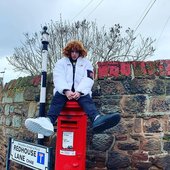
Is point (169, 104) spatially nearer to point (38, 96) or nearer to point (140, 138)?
point (140, 138)

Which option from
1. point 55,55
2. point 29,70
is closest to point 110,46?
point 55,55

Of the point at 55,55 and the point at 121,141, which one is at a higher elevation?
the point at 55,55

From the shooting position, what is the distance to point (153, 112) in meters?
4.32

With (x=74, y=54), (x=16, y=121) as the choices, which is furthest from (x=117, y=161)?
(x=16, y=121)

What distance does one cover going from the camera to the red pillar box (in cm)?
371

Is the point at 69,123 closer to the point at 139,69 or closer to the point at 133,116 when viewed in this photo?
the point at 133,116

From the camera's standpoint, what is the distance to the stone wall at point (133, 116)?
4.27 metres

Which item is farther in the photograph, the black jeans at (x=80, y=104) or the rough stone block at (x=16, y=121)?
the rough stone block at (x=16, y=121)

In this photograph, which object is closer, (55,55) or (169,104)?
(169,104)

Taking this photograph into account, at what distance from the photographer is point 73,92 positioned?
12.5ft

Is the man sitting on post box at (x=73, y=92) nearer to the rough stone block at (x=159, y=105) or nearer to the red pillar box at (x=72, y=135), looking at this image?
the red pillar box at (x=72, y=135)

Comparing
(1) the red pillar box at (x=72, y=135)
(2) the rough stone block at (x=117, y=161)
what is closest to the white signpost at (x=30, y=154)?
(1) the red pillar box at (x=72, y=135)

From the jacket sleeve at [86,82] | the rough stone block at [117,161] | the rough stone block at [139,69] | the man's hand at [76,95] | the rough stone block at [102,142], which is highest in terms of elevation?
the rough stone block at [139,69]

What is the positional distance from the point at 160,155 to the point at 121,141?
524 mm
